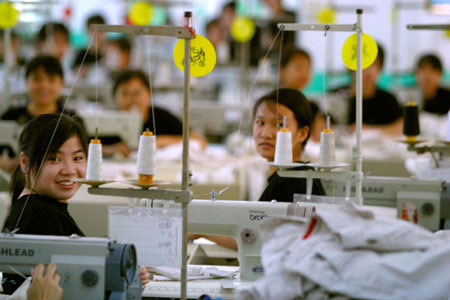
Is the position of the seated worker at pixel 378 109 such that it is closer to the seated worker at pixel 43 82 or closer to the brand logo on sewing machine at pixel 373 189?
the seated worker at pixel 43 82

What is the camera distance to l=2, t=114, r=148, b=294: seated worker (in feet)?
6.66

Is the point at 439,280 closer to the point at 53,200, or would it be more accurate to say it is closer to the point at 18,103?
the point at 53,200

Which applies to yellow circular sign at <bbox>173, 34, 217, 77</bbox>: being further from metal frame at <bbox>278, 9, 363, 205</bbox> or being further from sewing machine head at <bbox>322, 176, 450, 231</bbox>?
sewing machine head at <bbox>322, 176, 450, 231</bbox>

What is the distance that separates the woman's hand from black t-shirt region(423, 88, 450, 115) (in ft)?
16.1

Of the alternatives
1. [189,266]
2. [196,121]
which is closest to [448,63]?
[196,121]

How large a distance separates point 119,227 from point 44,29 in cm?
620

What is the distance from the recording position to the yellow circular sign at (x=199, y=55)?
191 centimetres

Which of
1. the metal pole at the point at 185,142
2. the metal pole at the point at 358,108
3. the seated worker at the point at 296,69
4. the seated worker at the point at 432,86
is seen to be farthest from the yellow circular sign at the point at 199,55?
the seated worker at the point at 432,86

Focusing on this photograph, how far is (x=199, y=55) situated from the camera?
6.31ft

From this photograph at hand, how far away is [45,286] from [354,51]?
1166 mm

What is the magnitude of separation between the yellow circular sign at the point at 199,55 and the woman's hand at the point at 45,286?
0.69 m

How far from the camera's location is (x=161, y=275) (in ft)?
7.01

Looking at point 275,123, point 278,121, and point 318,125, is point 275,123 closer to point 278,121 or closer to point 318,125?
point 278,121

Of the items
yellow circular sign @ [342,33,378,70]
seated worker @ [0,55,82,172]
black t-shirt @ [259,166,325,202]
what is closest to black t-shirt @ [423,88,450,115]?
seated worker @ [0,55,82,172]
